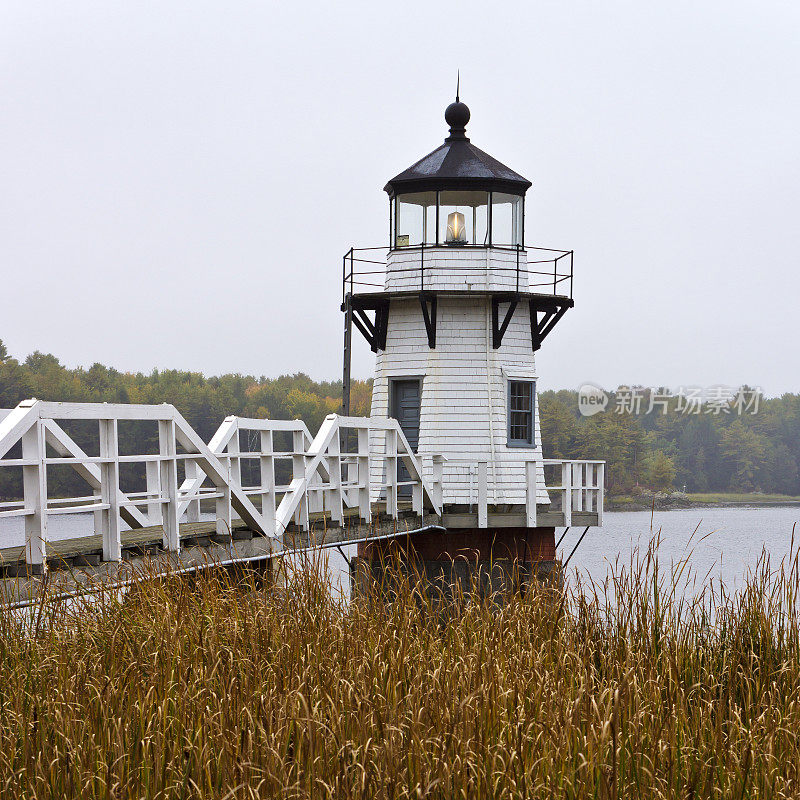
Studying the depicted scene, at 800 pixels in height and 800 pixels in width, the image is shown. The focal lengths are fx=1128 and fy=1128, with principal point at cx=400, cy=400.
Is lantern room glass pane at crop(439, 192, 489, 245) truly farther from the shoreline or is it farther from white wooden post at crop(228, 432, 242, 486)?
the shoreline

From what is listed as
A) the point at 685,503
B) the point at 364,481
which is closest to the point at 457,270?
the point at 364,481

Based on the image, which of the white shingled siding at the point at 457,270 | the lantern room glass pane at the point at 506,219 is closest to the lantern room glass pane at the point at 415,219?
the white shingled siding at the point at 457,270

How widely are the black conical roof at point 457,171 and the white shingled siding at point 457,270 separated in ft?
3.60

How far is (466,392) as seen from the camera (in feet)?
61.5

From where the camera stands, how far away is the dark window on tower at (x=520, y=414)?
19031 mm

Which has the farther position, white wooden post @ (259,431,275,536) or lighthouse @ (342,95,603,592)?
lighthouse @ (342,95,603,592)

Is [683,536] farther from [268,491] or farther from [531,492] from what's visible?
[268,491]

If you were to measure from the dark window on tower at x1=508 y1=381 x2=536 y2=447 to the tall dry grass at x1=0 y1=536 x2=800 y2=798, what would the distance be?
39.7 feet

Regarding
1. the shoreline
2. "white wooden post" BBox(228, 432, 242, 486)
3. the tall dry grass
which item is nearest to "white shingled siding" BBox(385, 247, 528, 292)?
"white wooden post" BBox(228, 432, 242, 486)

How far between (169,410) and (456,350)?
10.5 meters

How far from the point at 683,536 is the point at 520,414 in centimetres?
3582

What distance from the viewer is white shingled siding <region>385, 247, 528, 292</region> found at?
1870 cm

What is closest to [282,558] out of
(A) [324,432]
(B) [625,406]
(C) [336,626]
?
(C) [336,626]

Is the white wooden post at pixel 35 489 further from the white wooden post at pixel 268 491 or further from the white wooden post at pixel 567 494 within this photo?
the white wooden post at pixel 567 494
